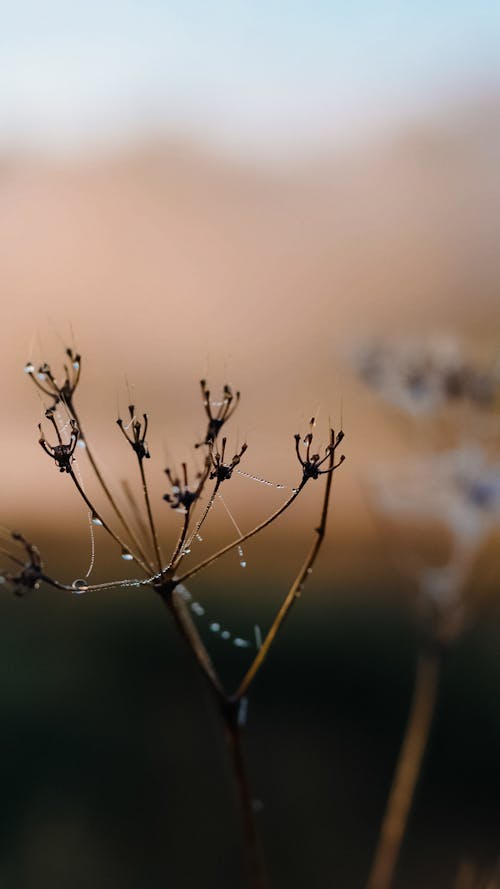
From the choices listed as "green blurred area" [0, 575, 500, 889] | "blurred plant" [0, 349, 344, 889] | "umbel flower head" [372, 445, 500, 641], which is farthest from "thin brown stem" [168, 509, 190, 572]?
"green blurred area" [0, 575, 500, 889]

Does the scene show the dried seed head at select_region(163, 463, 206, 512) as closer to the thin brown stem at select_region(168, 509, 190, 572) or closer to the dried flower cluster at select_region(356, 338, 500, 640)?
the thin brown stem at select_region(168, 509, 190, 572)

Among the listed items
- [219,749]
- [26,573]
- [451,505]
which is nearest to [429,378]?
[451,505]

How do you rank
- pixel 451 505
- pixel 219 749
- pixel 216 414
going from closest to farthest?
1. pixel 216 414
2. pixel 451 505
3. pixel 219 749

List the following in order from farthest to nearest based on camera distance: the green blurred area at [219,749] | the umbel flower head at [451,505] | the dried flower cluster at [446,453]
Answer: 1. the green blurred area at [219,749]
2. the dried flower cluster at [446,453]
3. the umbel flower head at [451,505]

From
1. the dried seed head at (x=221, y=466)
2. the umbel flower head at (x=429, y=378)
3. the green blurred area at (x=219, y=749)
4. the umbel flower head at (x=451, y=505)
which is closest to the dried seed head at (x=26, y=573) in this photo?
the dried seed head at (x=221, y=466)

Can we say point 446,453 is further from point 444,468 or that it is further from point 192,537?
point 192,537

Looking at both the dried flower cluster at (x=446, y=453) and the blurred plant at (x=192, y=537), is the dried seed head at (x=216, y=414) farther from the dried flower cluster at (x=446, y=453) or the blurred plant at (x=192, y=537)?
the dried flower cluster at (x=446, y=453)

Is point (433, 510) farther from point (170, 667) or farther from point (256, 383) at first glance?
point (256, 383)
